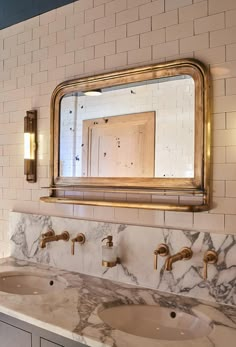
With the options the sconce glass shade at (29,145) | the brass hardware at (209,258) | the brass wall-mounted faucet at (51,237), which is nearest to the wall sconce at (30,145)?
the sconce glass shade at (29,145)

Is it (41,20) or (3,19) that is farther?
(3,19)

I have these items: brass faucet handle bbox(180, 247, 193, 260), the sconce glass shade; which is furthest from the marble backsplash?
the sconce glass shade

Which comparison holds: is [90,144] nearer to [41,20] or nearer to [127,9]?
[127,9]

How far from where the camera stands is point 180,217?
1.73m

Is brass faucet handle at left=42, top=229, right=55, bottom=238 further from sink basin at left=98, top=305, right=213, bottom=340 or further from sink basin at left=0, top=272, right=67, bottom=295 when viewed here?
sink basin at left=98, top=305, right=213, bottom=340

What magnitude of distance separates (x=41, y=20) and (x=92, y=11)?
0.46 meters

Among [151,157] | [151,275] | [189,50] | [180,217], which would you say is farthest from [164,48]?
[151,275]

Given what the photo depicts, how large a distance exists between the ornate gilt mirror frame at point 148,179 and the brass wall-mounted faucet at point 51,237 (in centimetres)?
21

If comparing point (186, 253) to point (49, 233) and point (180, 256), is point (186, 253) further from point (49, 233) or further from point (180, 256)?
point (49, 233)

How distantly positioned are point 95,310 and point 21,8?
2.08 meters

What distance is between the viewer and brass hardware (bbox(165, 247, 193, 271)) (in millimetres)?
1549

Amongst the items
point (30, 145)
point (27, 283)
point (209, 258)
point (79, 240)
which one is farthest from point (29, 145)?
point (209, 258)

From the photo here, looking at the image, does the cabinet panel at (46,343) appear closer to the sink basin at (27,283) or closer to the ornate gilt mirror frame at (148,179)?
the sink basin at (27,283)

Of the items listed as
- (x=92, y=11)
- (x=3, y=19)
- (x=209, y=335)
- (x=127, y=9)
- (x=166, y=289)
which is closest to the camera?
(x=209, y=335)
